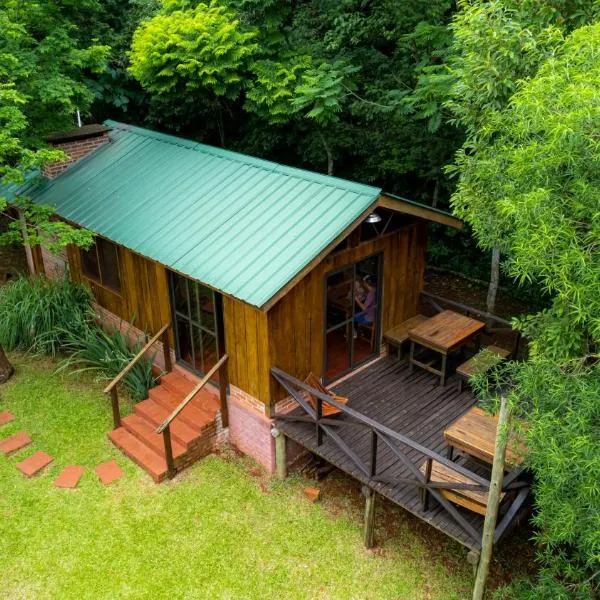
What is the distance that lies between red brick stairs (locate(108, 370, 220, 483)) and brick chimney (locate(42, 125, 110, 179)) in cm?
524

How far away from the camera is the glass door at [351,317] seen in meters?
9.14

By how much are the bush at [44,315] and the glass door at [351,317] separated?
14.6ft

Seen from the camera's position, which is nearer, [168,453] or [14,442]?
[168,453]

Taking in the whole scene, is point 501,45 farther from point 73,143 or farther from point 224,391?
point 73,143

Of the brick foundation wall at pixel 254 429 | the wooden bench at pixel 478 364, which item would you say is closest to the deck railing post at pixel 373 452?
the brick foundation wall at pixel 254 429

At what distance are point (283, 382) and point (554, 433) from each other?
388 centimetres

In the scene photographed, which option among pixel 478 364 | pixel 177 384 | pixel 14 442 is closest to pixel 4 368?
pixel 14 442

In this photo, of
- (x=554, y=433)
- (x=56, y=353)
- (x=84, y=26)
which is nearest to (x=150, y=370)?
(x=56, y=353)

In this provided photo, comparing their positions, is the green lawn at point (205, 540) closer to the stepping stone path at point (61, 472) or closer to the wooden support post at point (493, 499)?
the stepping stone path at point (61, 472)

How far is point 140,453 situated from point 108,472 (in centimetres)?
50

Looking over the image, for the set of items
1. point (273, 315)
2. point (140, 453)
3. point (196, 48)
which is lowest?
point (140, 453)

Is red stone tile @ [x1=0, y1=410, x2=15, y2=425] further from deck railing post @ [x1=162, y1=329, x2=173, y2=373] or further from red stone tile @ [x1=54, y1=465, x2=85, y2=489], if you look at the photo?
deck railing post @ [x1=162, y1=329, x2=173, y2=373]

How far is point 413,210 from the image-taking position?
8.71m

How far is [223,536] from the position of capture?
770 cm
